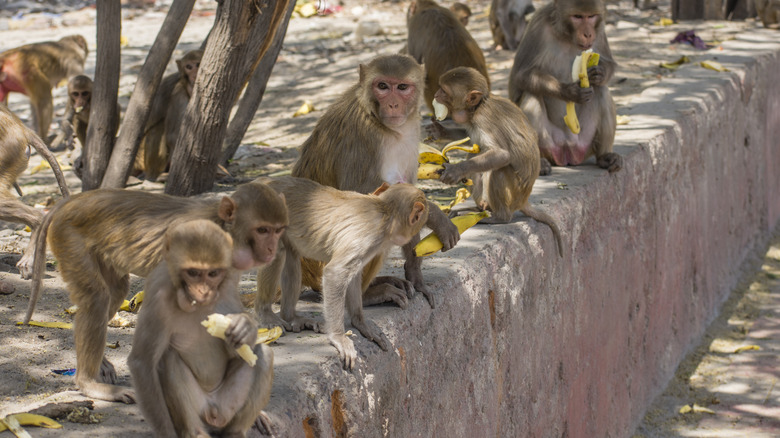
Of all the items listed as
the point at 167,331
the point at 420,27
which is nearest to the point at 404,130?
the point at 167,331

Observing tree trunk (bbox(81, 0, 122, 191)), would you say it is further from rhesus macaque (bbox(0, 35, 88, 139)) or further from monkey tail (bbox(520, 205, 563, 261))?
monkey tail (bbox(520, 205, 563, 261))

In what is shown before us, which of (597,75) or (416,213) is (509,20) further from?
(416,213)

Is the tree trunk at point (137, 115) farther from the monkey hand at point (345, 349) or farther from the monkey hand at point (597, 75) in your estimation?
the monkey hand at point (345, 349)

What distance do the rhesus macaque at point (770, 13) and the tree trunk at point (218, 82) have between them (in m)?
8.25

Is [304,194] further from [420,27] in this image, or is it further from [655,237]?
[420,27]

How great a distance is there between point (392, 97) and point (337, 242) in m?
0.91

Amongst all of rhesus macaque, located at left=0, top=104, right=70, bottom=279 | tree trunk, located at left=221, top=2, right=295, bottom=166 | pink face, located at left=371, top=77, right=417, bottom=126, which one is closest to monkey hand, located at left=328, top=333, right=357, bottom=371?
pink face, located at left=371, top=77, right=417, bottom=126

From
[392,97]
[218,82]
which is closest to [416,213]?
[392,97]

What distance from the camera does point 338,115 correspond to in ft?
14.5

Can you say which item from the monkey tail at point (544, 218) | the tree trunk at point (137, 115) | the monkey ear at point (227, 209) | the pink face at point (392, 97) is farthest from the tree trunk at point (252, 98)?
the monkey ear at point (227, 209)

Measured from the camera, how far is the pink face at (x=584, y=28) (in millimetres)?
6262

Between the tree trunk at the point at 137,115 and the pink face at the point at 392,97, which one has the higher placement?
the pink face at the point at 392,97

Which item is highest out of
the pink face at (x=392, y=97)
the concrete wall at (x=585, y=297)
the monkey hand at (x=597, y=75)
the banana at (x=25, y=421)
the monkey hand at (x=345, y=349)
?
the pink face at (x=392, y=97)

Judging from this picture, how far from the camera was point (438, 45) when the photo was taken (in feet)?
28.6
